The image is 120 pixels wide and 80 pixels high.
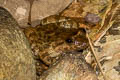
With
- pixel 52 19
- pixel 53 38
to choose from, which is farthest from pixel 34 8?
pixel 53 38

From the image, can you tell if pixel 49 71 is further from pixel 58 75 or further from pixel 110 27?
pixel 110 27

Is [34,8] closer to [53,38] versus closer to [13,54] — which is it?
[53,38]

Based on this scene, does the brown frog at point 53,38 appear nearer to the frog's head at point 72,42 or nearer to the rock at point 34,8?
the frog's head at point 72,42

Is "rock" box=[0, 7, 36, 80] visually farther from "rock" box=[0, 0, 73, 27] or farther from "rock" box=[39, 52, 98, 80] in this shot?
"rock" box=[0, 0, 73, 27]

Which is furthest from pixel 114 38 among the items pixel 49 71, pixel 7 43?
pixel 7 43

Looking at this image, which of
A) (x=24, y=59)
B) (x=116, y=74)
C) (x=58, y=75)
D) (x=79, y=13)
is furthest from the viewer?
(x=79, y=13)

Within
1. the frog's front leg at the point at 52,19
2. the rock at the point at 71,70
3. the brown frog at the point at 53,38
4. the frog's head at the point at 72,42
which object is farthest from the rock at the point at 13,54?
the frog's front leg at the point at 52,19

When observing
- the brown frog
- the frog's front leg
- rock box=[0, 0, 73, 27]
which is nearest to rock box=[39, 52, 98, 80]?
the brown frog
